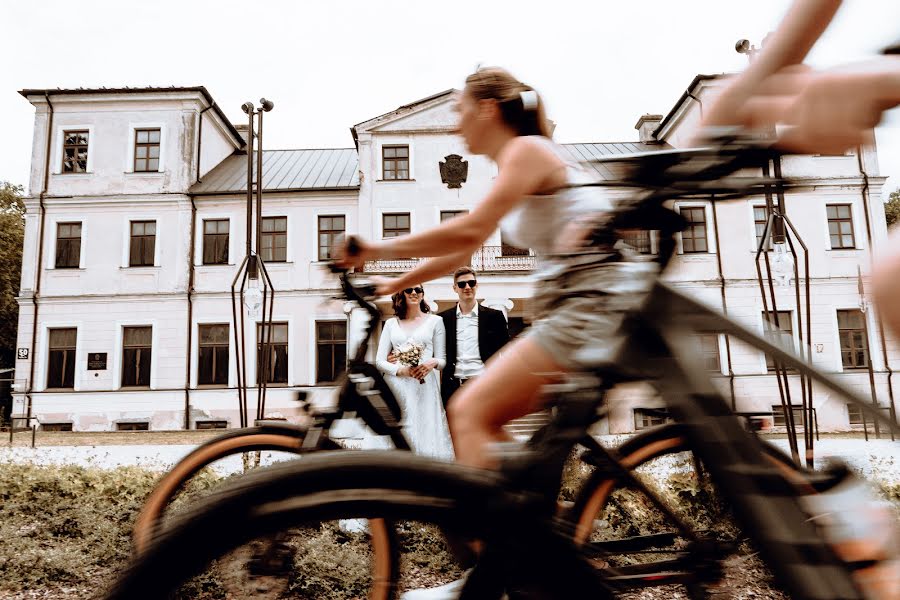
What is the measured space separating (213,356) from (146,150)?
28.0 feet

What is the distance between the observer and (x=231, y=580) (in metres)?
1.05

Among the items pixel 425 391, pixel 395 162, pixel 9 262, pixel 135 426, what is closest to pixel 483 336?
pixel 425 391

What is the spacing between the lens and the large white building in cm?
2242

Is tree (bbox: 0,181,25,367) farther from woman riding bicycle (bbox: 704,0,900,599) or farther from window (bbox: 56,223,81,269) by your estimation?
woman riding bicycle (bbox: 704,0,900,599)

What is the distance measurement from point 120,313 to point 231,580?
24954 millimetres

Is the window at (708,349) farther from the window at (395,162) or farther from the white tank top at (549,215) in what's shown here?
the window at (395,162)

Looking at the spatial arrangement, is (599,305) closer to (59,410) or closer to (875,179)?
(59,410)

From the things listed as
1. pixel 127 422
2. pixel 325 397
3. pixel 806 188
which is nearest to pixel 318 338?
pixel 127 422

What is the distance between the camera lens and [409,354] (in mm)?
4539

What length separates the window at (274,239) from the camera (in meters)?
23.6

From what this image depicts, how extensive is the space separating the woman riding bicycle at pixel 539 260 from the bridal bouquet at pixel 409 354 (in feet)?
8.74

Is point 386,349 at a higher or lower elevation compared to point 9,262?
lower

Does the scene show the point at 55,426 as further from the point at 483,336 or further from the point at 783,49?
the point at 783,49

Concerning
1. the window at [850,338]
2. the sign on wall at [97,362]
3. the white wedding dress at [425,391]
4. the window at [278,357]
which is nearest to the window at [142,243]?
the sign on wall at [97,362]
